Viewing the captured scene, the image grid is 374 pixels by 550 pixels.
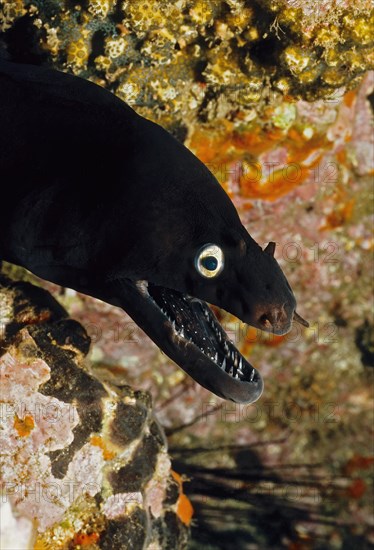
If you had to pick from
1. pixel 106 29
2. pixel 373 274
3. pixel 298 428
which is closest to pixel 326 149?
pixel 373 274

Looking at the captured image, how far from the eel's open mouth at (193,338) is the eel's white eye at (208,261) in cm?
31

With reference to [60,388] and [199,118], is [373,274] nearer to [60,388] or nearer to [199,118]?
[199,118]

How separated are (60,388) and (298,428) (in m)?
3.81

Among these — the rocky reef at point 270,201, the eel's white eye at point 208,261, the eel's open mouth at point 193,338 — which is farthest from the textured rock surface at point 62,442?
the eel's white eye at point 208,261

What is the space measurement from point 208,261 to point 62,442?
147 cm

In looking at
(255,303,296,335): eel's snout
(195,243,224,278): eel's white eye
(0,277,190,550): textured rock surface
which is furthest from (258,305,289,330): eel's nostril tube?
(0,277,190,550): textured rock surface

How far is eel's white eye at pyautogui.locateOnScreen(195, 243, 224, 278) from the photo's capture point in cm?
238

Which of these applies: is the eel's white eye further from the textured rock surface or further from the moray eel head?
the textured rock surface

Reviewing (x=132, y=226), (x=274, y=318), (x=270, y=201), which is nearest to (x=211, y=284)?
(x=274, y=318)

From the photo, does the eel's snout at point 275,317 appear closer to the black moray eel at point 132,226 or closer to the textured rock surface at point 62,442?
the black moray eel at point 132,226

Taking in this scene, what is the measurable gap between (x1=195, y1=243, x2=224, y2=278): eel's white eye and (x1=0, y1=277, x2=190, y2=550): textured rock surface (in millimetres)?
1243

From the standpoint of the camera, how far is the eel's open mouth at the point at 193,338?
7.99ft

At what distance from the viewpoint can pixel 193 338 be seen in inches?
102

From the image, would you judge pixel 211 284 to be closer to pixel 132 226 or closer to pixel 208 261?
pixel 208 261
